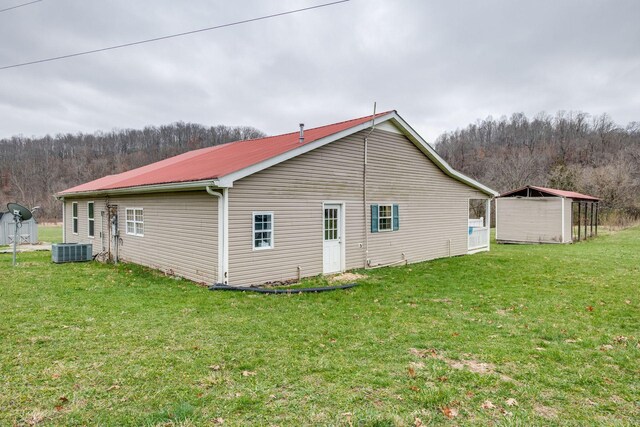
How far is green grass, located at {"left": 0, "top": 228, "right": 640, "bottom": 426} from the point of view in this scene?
11.5 ft

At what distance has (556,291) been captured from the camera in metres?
8.72

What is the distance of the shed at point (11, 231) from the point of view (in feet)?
62.6

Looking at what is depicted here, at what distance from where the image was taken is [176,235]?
10.2 meters

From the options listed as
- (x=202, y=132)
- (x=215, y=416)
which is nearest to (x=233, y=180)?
(x=215, y=416)

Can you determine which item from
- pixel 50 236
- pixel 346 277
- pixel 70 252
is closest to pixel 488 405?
pixel 346 277

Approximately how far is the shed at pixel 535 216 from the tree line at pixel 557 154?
1463 centimetres

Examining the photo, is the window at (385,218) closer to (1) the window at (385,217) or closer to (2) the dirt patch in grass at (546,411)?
(1) the window at (385,217)

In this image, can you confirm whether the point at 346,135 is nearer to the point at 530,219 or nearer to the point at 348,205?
the point at 348,205

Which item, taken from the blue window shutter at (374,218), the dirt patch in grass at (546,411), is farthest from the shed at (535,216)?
the dirt patch in grass at (546,411)

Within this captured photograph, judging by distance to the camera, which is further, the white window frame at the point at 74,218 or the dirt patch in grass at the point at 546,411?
the white window frame at the point at 74,218

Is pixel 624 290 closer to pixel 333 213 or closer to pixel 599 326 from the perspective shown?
pixel 599 326

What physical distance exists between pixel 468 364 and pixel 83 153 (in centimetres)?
7790

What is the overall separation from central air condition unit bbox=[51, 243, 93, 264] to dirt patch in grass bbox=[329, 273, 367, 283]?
8.98 meters

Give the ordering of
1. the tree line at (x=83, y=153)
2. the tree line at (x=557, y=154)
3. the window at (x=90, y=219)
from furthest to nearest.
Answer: the tree line at (x=83, y=153)
the tree line at (x=557, y=154)
the window at (x=90, y=219)
